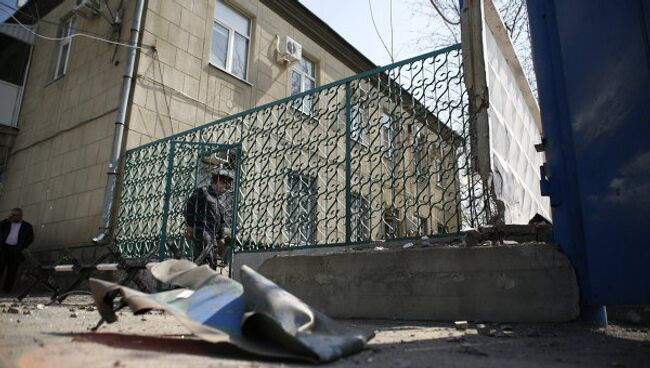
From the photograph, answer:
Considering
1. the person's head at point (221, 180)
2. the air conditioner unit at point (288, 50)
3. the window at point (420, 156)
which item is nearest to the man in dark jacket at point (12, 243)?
the person's head at point (221, 180)

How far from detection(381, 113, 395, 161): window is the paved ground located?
2.04 meters

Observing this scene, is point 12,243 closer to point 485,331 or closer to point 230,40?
point 230,40

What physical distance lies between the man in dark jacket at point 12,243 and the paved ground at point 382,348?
6.02 metres

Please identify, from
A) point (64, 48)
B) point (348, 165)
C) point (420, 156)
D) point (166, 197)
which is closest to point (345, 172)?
point (348, 165)

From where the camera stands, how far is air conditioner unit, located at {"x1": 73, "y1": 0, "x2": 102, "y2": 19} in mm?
8953

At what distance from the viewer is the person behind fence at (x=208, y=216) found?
5.74 metres

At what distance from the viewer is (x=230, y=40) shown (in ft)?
32.3

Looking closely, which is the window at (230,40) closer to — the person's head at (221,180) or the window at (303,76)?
the window at (303,76)

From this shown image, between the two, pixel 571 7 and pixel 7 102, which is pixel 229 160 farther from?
pixel 7 102

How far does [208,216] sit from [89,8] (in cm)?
622

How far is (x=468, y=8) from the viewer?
386cm

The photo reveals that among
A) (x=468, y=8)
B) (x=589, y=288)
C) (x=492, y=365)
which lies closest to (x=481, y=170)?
(x=589, y=288)

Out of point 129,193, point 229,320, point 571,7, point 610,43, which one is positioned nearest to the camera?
point 229,320

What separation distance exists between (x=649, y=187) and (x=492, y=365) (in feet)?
4.54
